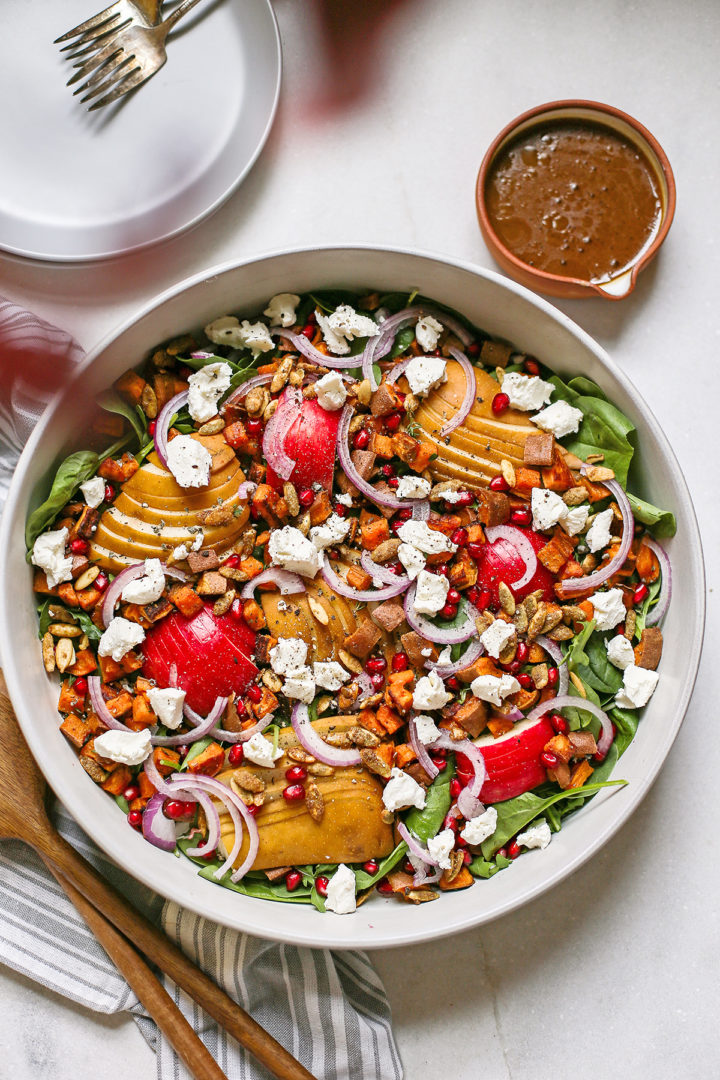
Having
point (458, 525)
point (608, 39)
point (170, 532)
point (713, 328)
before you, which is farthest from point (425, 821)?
point (608, 39)

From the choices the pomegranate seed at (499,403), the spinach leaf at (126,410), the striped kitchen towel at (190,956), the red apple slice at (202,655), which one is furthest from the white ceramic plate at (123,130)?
the red apple slice at (202,655)

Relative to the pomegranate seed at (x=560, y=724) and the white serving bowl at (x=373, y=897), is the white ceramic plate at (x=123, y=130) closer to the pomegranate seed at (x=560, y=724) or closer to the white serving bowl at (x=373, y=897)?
the white serving bowl at (x=373, y=897)

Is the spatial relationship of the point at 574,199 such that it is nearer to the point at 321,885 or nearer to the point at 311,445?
the point at 311,445

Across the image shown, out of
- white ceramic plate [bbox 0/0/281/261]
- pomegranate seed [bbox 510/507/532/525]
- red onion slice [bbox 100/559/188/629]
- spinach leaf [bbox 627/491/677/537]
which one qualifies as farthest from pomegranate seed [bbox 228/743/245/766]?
white ceramic plate [bbox 0/0/281/261]

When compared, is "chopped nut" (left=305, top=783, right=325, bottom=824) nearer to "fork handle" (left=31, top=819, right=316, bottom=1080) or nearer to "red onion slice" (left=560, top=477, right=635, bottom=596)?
"fork handle" (left=31, top=819, right=316, bottom=1080)

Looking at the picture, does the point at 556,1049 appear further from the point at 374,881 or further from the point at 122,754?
the point at 122,754

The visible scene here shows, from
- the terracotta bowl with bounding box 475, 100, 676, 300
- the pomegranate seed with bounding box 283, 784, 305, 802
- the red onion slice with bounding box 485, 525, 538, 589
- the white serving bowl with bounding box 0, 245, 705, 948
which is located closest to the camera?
the white serving bowl with bounding box 0, 245, 705, 948
